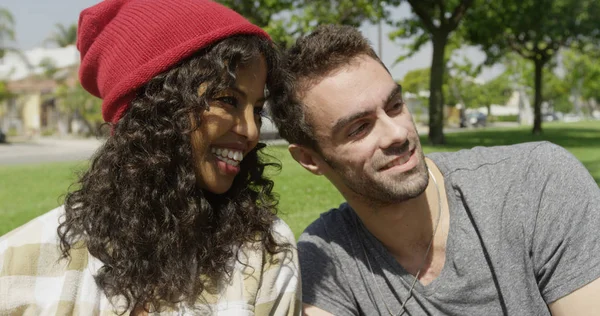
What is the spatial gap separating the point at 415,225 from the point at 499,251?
0.37 meters

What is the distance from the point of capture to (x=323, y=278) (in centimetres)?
270

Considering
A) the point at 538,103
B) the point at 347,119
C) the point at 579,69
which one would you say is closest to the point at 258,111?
the point at 347,119

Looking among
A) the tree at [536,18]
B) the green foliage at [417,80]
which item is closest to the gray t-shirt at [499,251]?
the tree at [536,18]

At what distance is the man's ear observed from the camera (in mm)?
2900

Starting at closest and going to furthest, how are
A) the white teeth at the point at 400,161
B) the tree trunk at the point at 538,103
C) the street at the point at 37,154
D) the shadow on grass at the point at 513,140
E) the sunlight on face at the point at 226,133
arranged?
the sunlight on face at the point at 226,133 < the white teeth at the point at 400,161 < the shadow on grass at the point at 513,140 < the street at the point at 37,154 < the tree trunk at the point at 538,103

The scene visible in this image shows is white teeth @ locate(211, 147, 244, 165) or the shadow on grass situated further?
the shadow on grass

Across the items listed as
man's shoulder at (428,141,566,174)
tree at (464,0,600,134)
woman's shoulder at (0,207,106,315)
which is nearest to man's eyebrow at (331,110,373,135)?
man's shoulder at (428,141,566,174)

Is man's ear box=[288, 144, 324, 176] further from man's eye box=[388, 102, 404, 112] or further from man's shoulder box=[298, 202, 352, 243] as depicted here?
man's eye box=[388, 102, 404, 112]

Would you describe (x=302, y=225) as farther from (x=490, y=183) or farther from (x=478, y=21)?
(x=478, y=21)

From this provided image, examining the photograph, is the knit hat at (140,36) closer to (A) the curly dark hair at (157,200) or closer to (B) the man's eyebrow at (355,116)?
(A) the curly dark hair at (157,200)

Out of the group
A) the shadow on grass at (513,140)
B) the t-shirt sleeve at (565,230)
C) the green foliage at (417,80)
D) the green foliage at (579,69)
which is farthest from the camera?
the green foliage at (579,69)

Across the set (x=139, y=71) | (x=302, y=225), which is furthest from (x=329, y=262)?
(x=302, y=225)

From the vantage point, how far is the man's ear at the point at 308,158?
2900 millimetres

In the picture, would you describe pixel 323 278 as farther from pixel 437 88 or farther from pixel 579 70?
pixel 579 70
